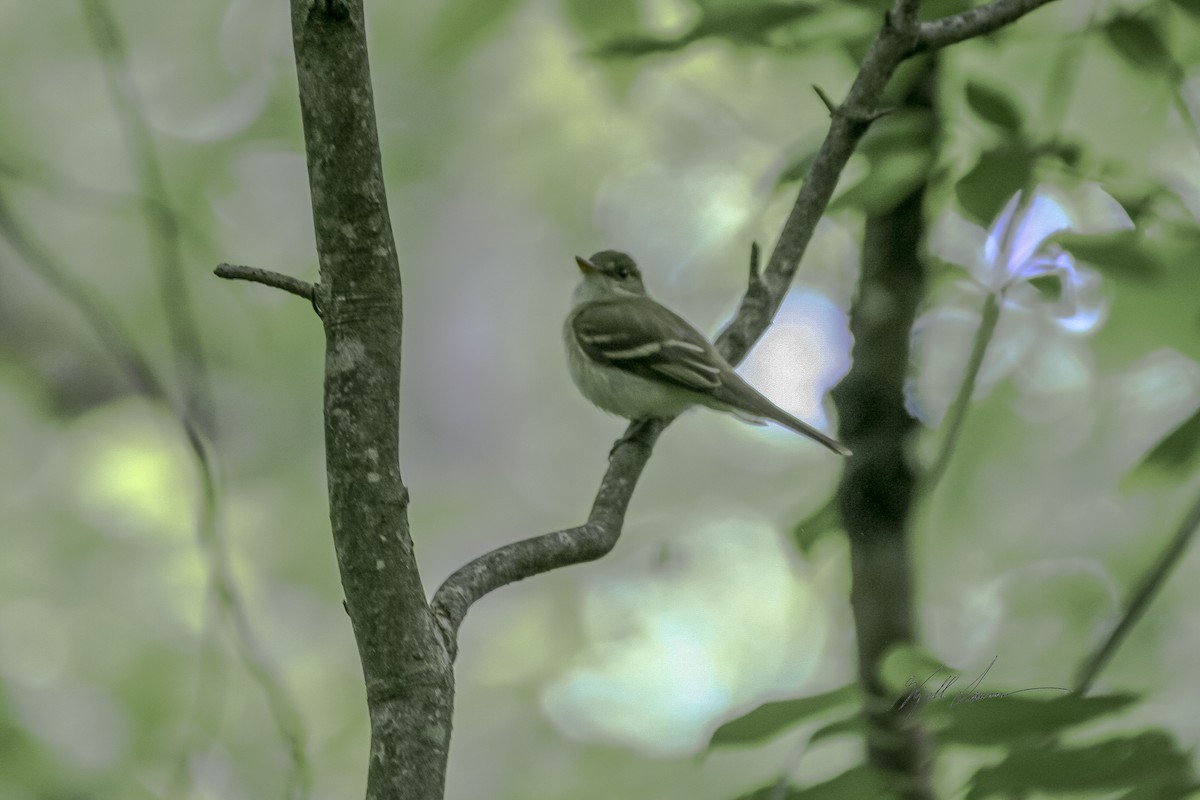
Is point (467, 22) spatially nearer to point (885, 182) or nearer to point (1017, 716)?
point (885, 182)

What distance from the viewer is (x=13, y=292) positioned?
4.42m

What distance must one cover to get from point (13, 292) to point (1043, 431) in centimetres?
422

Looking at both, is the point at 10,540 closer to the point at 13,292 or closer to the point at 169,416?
the point at 169,416

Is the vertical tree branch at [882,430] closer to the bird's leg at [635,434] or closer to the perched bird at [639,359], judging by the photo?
the perched bird at [639,359]

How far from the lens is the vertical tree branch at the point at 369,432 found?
1.52 metres

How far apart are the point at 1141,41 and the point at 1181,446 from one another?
0.95 metres

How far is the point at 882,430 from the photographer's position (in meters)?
3.29

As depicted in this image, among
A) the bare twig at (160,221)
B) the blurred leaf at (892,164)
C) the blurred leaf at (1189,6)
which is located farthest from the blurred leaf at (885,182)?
the bare twig at (160,221)

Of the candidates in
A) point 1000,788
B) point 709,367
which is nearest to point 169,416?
point 709,367

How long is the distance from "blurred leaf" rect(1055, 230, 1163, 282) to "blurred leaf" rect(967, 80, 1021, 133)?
28 cm

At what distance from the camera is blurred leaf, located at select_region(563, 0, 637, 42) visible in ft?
8.87

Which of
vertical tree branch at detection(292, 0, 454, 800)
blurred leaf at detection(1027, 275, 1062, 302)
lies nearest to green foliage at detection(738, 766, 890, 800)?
vertical tree branch at detection(292, 0, 454, 800)

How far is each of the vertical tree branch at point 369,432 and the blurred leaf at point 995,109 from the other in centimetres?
142

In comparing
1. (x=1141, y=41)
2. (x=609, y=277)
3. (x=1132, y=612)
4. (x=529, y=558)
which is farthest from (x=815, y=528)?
(x=609, y=277)
